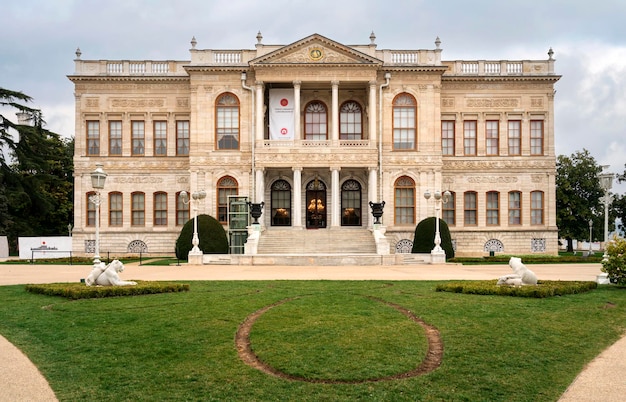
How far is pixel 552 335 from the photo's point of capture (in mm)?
9773

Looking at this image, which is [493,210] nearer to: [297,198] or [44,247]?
[297,198]

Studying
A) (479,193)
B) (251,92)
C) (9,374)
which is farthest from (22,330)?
(479,193)

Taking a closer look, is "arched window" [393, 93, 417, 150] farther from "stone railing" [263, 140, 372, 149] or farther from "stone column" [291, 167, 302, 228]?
"stone column" [291, 167, 302, 228]

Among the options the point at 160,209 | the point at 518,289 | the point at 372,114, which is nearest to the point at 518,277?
the point at 518,289

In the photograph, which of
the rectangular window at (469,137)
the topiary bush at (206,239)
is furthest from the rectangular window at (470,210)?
the topiary bush at (206,239)

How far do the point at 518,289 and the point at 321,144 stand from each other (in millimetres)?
22521

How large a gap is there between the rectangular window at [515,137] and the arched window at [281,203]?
52.4 ft

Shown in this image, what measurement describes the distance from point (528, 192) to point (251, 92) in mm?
20348

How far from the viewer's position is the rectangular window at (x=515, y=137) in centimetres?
3762

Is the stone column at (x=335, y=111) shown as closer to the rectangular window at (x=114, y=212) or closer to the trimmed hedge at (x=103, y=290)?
the rectangular window at (x=114, y=212)

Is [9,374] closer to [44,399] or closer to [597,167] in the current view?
[44,399]

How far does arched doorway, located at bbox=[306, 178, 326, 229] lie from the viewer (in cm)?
3725

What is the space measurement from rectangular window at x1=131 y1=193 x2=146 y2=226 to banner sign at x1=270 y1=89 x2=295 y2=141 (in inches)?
407

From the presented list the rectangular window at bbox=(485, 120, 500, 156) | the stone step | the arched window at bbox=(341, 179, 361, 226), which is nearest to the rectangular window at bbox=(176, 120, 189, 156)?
the stone step
